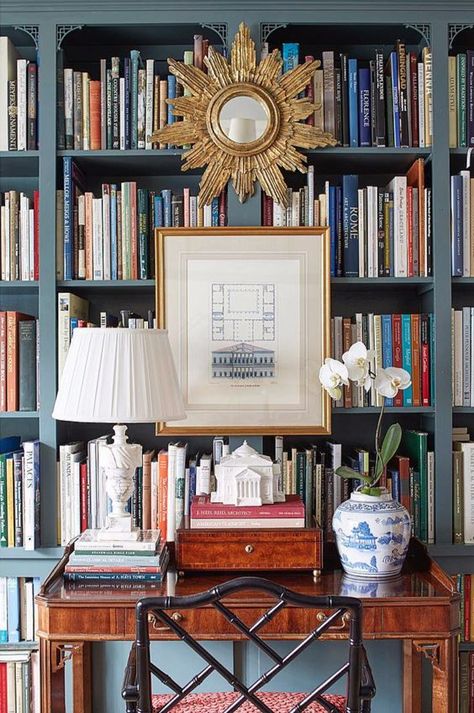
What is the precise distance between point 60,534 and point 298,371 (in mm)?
911

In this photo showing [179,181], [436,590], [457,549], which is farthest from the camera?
[179,181]

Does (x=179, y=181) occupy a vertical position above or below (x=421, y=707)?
above

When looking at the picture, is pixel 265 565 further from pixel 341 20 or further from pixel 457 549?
pixel 341 20

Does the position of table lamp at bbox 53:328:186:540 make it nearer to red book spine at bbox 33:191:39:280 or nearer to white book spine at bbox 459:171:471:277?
red book spine at bbox 33:191:39:280

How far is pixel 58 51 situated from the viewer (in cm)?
231

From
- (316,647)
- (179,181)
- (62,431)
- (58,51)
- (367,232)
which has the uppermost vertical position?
(58,51)

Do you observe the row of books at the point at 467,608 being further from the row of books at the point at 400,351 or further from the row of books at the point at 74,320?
the row of books at the point at 74,320

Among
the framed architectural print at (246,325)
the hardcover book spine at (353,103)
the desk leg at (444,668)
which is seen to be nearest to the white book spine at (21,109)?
the framed architectural print at (246,325)

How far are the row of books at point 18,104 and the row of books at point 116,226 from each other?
193 millimetres

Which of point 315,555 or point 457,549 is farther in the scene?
point 457,549

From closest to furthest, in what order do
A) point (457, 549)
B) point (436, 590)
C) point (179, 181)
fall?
point (436, 590) < point (457, 549) < point (179, 181)

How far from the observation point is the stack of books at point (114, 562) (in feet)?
6.26

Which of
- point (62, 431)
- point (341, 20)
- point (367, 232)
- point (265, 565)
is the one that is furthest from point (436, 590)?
point (341, 20)

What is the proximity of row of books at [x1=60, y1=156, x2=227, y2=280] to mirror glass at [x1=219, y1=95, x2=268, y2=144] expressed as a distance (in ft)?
0.65
